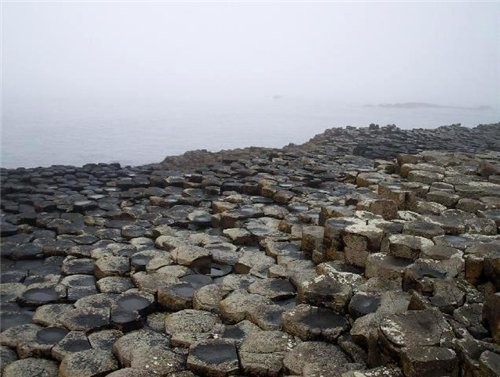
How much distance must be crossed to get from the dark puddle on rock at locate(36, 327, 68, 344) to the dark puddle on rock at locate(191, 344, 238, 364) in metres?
1.31

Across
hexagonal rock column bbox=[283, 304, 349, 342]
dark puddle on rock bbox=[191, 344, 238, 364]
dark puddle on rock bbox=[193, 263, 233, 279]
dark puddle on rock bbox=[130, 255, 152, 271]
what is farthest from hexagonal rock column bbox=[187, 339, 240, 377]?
dark puddle on rock bbox=[130, 255, 152, 271]

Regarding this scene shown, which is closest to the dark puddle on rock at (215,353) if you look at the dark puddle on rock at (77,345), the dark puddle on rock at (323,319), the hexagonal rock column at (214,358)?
the hexagonal rock column at (214,358)

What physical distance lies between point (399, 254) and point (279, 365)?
6.17ft

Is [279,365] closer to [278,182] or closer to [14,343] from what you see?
[14,343]

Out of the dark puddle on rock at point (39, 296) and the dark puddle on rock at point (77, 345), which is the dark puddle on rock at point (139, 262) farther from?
the dark puddle on rock at point (77, 345)

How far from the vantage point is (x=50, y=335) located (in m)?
3.55

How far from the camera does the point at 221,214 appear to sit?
6.46m

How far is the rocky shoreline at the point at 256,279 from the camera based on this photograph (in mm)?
2898

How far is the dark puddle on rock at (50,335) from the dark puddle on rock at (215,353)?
1.31 metres

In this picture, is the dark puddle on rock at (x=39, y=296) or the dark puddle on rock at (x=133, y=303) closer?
the dark puddle on rock at (x=133, y=303)

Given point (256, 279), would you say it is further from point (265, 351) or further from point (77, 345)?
point (77, 345)

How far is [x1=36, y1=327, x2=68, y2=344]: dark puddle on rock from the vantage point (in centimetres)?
346

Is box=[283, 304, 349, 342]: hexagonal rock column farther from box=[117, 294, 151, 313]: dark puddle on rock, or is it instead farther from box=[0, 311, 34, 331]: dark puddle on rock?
box=[0, 311, 34, 331]: dark puddle on rock

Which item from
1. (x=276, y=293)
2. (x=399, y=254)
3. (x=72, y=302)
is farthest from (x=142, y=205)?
(x=399, y=254)
